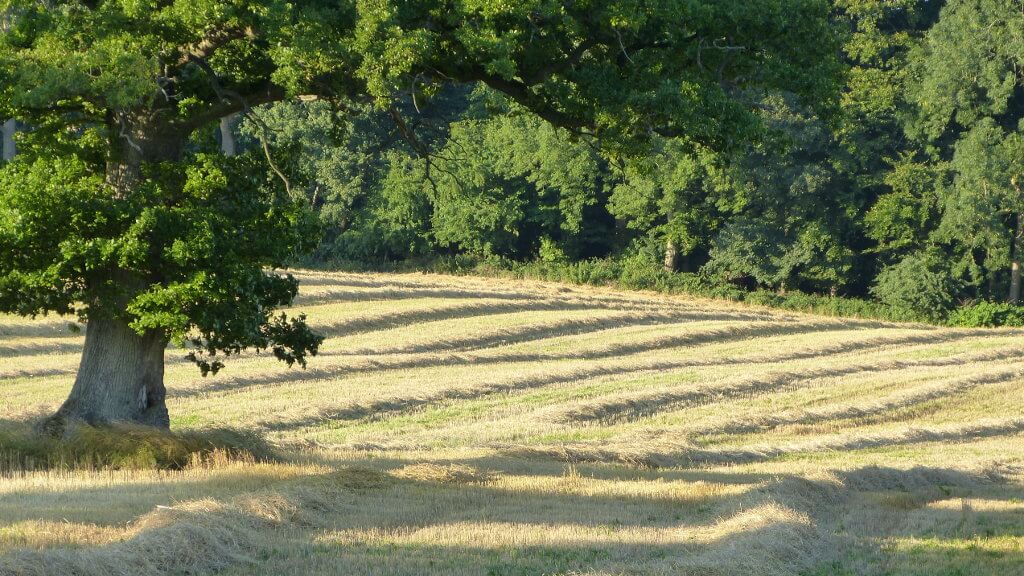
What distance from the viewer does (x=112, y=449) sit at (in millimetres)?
16312

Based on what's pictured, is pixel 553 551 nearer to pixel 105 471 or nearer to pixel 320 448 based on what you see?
pixel 105 471

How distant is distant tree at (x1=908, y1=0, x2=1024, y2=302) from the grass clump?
5238 centimetres

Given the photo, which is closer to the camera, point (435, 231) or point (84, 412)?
point (84, 412)

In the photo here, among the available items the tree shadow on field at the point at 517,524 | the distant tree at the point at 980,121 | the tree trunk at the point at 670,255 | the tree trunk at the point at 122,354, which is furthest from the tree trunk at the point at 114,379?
the tree trunk at the point at 670,255

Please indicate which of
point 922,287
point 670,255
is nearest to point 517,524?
point 922,287

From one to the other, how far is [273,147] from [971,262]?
52.8 meters

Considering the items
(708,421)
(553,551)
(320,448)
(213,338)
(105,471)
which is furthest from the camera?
(708,421)

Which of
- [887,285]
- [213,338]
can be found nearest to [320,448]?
[213,338]

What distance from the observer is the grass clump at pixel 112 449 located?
16.2 m

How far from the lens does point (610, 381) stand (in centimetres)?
3322

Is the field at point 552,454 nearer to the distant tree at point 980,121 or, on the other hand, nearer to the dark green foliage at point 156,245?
the dark green foliage at point 156,245

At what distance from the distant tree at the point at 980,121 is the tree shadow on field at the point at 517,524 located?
47.3m

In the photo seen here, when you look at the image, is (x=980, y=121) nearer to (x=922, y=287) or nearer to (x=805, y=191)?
(x=922, y=287)

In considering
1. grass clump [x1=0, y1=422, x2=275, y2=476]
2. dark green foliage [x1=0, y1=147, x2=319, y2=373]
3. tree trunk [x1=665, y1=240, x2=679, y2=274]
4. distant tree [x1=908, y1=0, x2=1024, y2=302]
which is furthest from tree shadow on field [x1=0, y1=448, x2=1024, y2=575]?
tree trunk [x1=665, y1=240, x2=679, y2=274]
